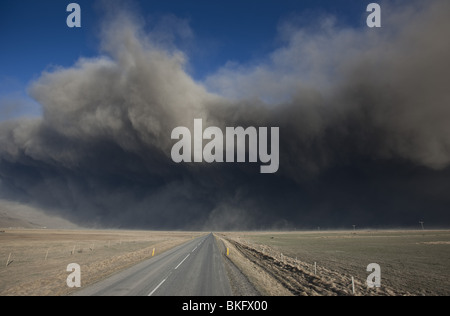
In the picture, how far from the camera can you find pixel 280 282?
12742 mm

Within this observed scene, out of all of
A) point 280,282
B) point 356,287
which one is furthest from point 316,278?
point 280,282

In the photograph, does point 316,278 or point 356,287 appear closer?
point 356,287

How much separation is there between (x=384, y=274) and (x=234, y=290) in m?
14.4

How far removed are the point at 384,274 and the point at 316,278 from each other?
7.61 m

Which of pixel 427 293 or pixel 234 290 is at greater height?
pixel 234 290
